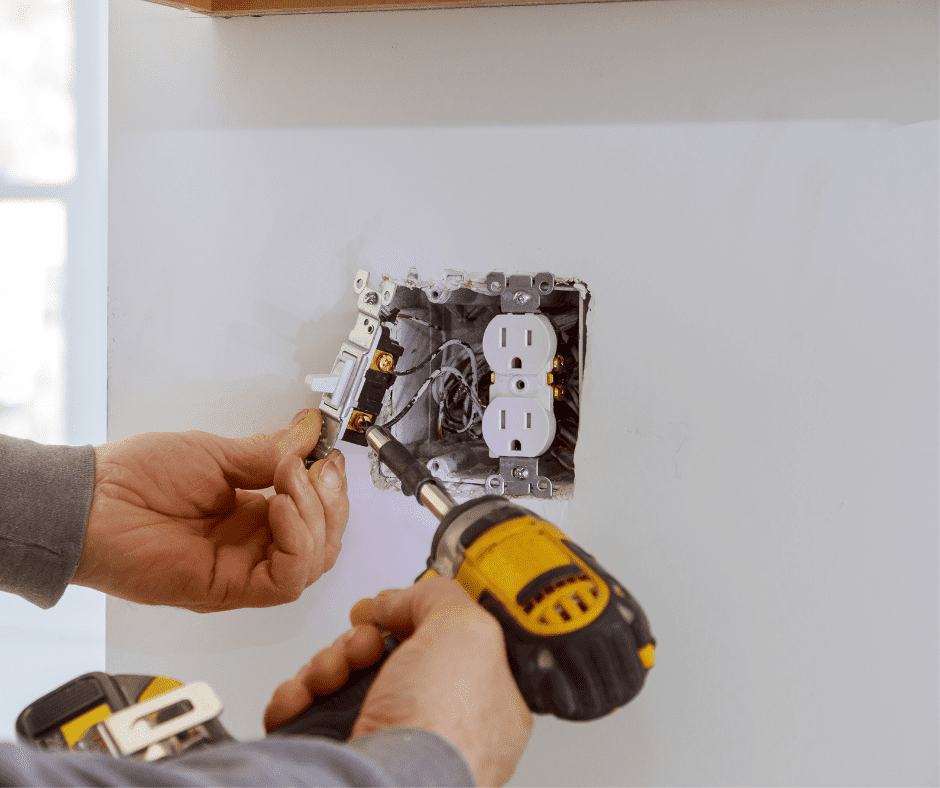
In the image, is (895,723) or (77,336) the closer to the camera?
(895,723)

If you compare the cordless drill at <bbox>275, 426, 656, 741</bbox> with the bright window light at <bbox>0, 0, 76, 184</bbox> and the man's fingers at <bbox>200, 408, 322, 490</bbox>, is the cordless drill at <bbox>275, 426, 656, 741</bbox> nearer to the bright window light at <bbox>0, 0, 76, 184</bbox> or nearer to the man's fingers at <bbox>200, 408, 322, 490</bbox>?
the man's fingers at <bbox>200, 408, 322, 490</bbox>

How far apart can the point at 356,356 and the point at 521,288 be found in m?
0.25

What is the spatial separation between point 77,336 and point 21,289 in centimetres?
11

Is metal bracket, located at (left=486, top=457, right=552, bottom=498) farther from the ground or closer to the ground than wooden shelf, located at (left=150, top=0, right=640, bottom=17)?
closer to the ground

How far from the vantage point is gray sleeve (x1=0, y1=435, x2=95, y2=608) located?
0.79 metres

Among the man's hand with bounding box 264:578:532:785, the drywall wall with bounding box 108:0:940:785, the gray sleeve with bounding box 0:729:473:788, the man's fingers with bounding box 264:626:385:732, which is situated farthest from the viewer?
the drywall wall with bounding box 108:0:940:785

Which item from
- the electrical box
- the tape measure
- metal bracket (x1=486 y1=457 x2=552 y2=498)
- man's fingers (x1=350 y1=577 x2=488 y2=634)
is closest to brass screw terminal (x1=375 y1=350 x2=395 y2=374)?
the electrical box

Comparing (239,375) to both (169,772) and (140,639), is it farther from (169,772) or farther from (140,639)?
(169,772)

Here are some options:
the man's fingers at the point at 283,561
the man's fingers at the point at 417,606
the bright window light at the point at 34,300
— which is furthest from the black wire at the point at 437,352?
the bright window light at the point at 34,300

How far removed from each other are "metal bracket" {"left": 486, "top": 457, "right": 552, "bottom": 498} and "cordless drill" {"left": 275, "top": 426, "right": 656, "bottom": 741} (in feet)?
0.64

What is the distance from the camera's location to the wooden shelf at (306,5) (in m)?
0.81

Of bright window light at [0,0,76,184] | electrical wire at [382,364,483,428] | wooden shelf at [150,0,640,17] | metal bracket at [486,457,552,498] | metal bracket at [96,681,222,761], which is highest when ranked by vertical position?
wooden shelf at [150,0,640,17]

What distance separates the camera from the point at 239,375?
94cm

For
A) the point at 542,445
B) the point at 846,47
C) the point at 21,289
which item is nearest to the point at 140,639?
the point at 21,289
